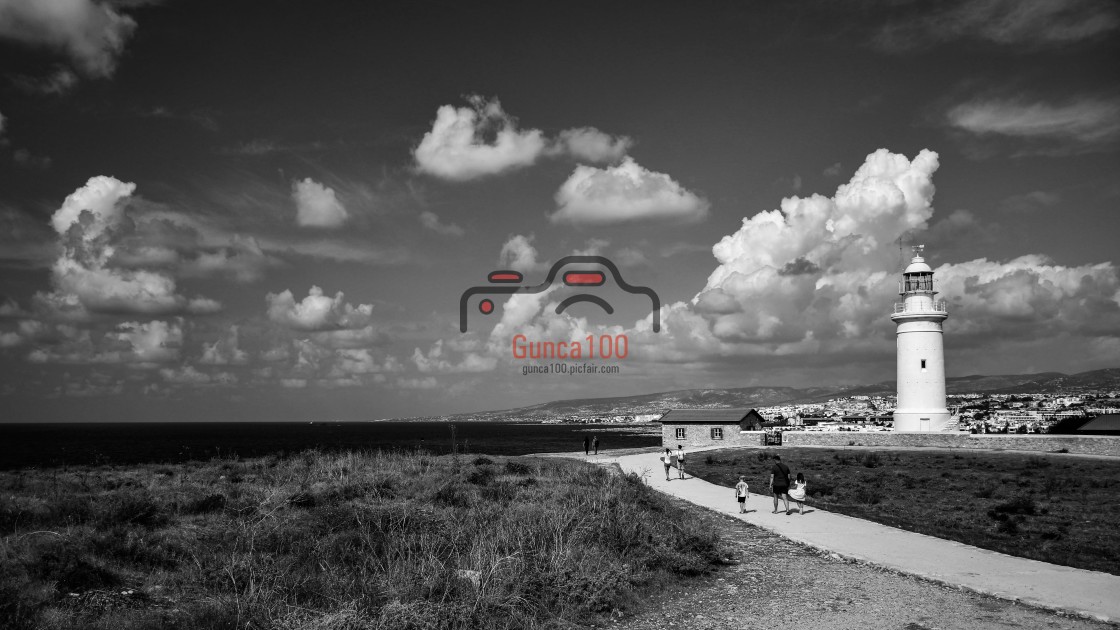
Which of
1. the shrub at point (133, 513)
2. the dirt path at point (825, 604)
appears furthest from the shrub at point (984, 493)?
the shrub at point (133, 513)

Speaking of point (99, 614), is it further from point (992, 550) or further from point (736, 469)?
point (736, 469)

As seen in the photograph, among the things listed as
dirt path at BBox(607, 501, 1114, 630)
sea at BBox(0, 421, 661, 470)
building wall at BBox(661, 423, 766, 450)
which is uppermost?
dirt path at BBox(607, 501, 1114, 630)

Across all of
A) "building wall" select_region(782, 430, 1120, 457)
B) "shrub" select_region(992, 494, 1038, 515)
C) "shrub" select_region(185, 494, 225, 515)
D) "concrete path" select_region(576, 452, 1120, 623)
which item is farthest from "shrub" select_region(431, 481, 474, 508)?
"building wall" select_region(782, 430, 1120, 457)

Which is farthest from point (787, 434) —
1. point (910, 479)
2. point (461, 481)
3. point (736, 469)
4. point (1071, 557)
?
point (1071, 557)

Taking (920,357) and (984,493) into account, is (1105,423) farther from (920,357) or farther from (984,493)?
(984,493)

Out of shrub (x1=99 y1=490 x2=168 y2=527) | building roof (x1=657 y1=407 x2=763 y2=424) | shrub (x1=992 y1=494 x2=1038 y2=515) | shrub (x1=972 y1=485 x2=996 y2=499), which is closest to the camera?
shrub (x1=99 y1=490 x2=168 y2=527)

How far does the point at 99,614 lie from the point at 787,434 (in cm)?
4122

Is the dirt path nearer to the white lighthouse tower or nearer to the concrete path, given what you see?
the concrete path

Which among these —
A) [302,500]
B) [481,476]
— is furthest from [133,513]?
[481,476]

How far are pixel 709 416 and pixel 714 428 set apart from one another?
51.9 inches

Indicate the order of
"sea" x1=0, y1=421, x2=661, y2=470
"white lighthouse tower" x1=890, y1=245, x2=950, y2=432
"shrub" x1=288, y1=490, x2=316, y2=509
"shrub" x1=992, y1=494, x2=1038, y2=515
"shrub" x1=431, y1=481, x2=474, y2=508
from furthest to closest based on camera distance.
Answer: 1. "sea" x1=0, y1=421, x2=661, y2=470
2. "white lighthouse tower" x1=890, y1=245, x2=950, y2=432
3. "shrub" x1=992, y1=494, x2=1038, y2=515
4. "shrub" x1=431, y1=481, x2=474, y2=508
5. "shrub" x1=288, y1=490, x2=316, y2=509

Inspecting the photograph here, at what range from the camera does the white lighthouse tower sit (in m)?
40.5

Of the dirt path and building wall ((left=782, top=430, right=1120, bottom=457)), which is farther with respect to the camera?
building wall ((left=782, top=430, right=1120, bottom=457))

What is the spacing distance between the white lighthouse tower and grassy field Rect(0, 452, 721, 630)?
3095 centimetres
